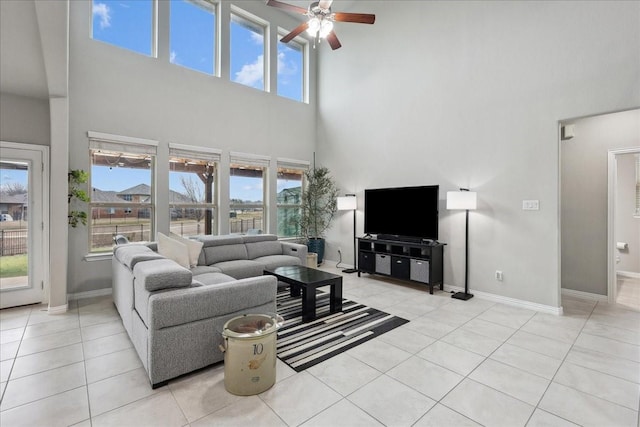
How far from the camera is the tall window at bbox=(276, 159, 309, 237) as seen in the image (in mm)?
6578

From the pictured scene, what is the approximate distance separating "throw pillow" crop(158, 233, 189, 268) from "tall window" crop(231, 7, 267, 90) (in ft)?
11.6

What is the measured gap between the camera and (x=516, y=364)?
2488 millimetres

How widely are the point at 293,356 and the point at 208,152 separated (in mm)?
4018

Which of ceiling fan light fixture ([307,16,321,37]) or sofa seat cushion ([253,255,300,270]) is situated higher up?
ceiling fan light fixture ([307,16,321,37])

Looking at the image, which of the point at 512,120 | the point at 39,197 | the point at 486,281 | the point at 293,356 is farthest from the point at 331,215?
the point at 39,197

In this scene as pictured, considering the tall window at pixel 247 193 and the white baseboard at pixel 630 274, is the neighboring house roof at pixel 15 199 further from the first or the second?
the white baseboard at pixel 630 274

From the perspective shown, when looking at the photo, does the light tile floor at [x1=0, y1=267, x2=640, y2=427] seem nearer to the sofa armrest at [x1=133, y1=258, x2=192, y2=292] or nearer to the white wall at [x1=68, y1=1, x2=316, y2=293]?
the sofa armrest at [x1=133, y1=258, x2=192, y2=292]

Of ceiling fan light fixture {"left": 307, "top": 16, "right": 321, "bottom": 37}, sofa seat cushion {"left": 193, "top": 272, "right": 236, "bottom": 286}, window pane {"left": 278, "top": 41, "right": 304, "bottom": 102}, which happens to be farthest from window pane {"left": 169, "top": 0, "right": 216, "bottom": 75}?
sofa seat cushion {"left": 193, "top": 272, "right": 236, "bottom": 286}

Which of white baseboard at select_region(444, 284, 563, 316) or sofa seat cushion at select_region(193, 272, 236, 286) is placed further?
white baseboard at select_region(444, 284, 563, 316)

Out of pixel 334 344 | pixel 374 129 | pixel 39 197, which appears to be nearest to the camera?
pixel 334 344

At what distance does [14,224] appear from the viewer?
3.74 m

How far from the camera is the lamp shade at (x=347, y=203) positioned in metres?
5.82

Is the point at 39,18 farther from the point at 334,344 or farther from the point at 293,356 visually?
the point at 334,344

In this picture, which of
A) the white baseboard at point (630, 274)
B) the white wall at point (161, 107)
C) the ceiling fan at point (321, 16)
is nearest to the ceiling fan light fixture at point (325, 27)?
the ceiling fan at point (321, 16)
